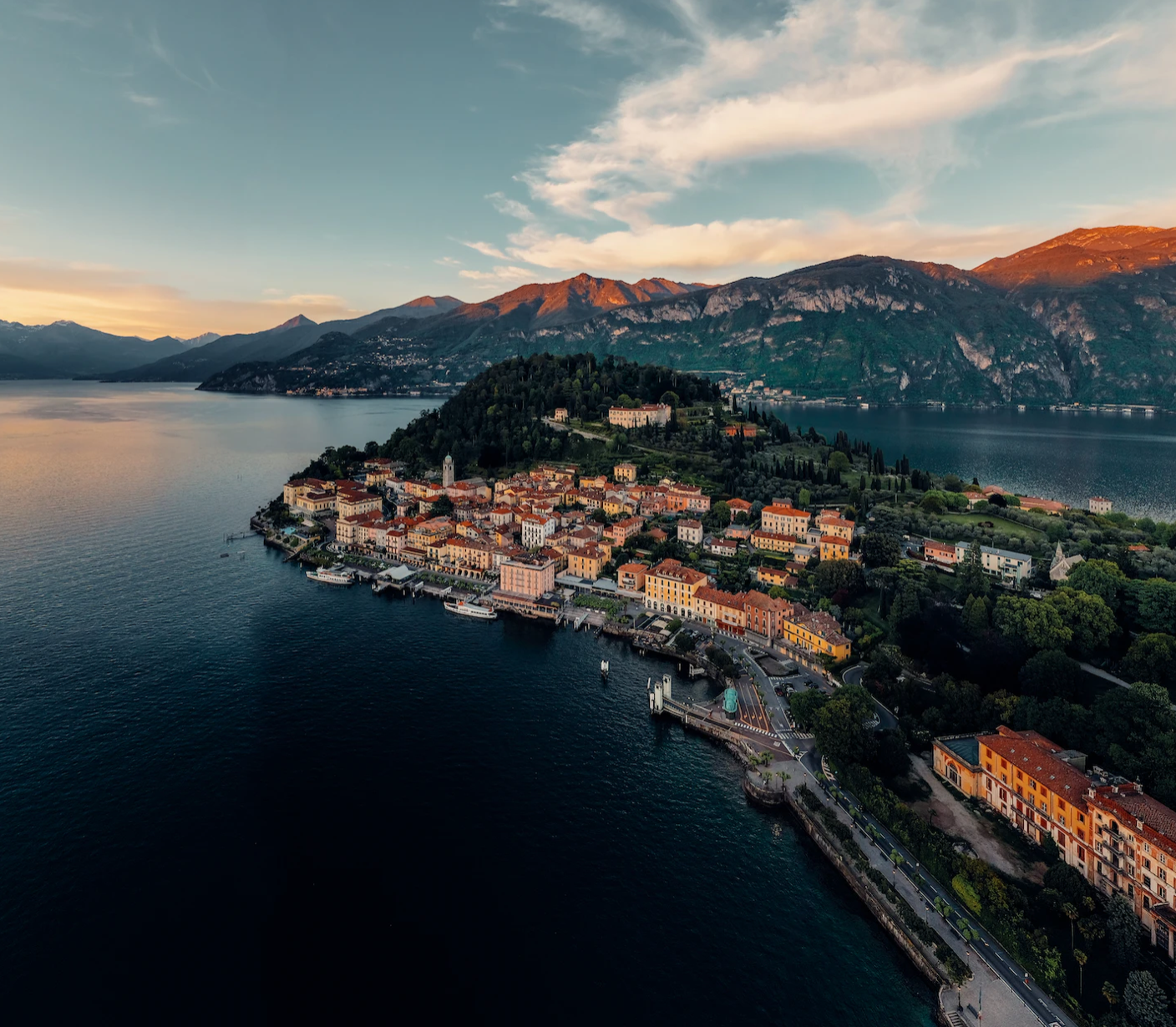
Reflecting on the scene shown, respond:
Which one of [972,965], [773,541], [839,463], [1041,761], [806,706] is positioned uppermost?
[839,463]

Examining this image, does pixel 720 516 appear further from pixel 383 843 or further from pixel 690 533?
pixel 383 843

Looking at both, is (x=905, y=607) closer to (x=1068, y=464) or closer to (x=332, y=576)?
(x=332, y=576)

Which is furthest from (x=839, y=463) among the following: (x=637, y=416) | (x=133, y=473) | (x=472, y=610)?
(x=133, y=473)

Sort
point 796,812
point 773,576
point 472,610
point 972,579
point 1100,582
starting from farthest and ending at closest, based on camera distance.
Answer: point 773,576 → point 472,610 → point 972,579 → point 1100,582 → point 796,812

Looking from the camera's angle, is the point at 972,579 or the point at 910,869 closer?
Answer: the point at 910,869

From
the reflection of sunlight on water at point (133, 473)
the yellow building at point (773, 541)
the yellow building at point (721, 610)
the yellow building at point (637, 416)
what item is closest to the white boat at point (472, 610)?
the yellow building at point (721, 610)

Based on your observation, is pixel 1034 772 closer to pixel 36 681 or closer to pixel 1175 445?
pixel 36 681

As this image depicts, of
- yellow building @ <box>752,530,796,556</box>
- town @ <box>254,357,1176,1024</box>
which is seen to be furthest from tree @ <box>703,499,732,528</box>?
yellow building @ <box>752,530,796,556</box>

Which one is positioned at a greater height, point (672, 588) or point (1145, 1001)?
point (672, 588)

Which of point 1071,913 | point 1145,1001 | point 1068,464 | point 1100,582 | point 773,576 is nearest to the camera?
point 1145,1001
